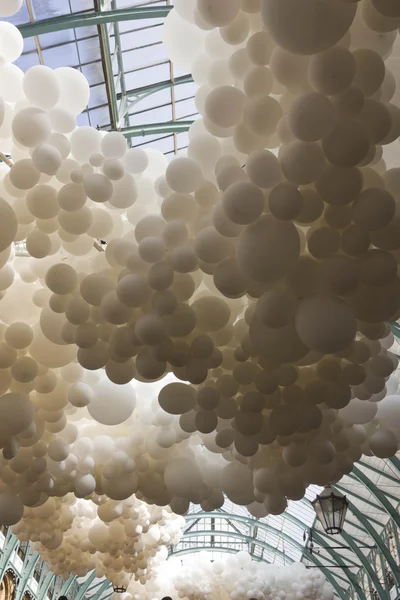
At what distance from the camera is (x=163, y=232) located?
9.70 feet

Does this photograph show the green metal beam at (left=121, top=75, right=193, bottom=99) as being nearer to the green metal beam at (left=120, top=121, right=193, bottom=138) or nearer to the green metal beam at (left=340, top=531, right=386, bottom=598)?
the green metal beam at (left=120, top=121, right=193, bottom=138)

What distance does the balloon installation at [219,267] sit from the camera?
8.21 feet

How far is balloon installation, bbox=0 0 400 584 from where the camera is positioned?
2.50 meters

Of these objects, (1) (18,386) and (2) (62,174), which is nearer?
(2) (62,174)

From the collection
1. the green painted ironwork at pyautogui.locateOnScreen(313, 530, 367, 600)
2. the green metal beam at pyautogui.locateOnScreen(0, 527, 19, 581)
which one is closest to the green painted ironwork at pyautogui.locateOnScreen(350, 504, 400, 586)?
the green painted ironwork at pyautogui.locateOnScreen(313, 530, 367, 600)

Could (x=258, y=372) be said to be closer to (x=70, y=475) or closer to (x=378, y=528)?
(x=70, y=475)

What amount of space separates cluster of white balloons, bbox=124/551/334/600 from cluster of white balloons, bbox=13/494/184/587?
585cm

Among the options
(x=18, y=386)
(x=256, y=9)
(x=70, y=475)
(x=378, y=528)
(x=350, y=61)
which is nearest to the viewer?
(x=350, y=61)

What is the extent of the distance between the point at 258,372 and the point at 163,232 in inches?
32.2

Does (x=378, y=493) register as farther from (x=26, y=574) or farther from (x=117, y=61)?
(x=117, y=61)

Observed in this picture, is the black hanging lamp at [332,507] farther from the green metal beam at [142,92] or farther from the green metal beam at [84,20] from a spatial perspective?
the green metal beam at [142,92]

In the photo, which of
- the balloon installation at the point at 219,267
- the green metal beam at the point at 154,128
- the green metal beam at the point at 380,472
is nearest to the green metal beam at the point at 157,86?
the green metal beam at the point at 154,128

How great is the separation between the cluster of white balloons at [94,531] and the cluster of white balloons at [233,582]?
585 cm

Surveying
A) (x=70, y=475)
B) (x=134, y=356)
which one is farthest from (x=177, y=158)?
(x=70, y=475)
